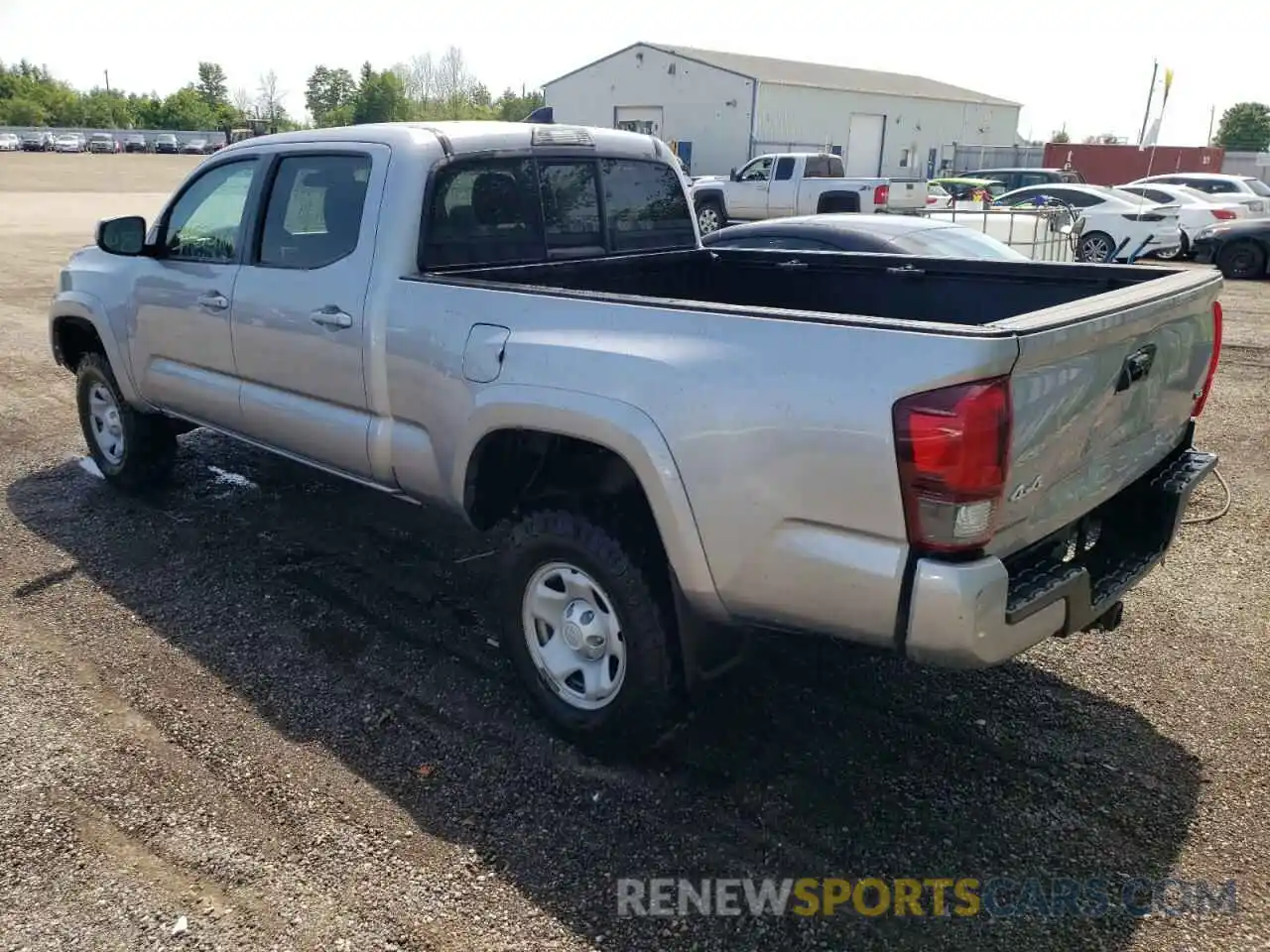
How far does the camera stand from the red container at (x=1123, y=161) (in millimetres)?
44125

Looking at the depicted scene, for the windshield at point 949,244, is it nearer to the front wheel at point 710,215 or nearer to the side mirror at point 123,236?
the side mirror at point 123,236

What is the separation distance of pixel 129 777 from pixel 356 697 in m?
0.80

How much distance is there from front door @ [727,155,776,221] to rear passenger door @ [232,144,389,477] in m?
19.3

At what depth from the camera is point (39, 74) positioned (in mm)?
124625

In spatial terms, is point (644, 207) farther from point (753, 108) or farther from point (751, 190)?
point (753, 108)

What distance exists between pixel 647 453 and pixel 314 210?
7.34 ft

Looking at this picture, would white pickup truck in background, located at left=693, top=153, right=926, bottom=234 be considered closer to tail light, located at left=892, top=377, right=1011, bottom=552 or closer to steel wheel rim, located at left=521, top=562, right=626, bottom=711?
steel wheel rim, located at left=521, top=562, right=626, bottom=711

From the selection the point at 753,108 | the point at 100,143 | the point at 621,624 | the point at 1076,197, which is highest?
the point at 753,108

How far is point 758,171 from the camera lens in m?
23.1

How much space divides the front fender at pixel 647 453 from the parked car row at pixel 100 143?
7742cm

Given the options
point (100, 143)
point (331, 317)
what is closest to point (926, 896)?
point (331, 317)

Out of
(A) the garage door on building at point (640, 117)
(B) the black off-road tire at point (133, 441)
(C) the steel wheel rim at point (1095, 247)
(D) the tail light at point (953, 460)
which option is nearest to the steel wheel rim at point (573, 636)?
(D) the tail light at point (953, 460)

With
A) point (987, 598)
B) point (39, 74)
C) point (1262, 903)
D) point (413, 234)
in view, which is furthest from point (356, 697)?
point (39, 74)

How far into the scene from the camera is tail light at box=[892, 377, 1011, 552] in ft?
7.86
